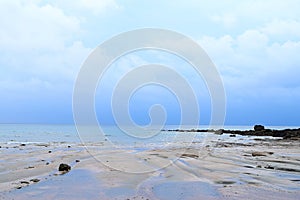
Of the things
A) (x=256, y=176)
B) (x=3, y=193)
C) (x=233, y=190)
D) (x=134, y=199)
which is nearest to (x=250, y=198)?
(x=233, y=190)

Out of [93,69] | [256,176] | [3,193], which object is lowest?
[3,193]

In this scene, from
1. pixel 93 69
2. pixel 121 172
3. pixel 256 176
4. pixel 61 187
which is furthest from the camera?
pixel 93 69

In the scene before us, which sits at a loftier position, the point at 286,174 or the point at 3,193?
the point at 286,174

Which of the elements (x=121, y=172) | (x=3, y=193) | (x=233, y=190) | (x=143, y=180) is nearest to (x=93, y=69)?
(x=121, y=172)

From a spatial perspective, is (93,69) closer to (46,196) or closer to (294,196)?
(46,196)

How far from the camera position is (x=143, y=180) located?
37.5 feet

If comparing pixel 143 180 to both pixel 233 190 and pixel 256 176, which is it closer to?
pixel 233 190

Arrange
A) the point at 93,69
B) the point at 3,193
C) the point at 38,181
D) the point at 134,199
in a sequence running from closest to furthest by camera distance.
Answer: the point at 134,199
the point at 3,193
the point at 38,181
the point at 93,69

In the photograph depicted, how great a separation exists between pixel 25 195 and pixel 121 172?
5323mm

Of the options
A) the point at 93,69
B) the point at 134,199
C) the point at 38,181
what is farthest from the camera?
the point at 93,69

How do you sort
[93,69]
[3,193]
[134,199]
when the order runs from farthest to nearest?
[93,69]
[3,193]
[134,199]

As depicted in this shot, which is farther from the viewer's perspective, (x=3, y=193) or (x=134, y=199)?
(x=3, y=193)

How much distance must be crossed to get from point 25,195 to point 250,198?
6545 millimetres

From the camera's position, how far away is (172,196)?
345 inches
